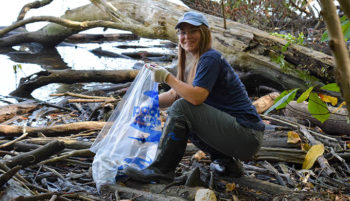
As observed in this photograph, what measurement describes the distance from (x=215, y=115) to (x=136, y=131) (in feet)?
1.90

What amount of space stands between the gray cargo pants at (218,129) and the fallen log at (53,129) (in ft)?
4.62

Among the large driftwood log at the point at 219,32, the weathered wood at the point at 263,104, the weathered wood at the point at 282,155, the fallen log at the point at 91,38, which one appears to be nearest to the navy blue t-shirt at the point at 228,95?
the weathered wood at the point at 282,155

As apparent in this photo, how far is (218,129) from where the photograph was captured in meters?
2.62

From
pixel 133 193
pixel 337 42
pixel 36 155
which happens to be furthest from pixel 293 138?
pixel 337 42

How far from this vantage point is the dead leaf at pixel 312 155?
300 centimetres

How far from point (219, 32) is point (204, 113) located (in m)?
3.07

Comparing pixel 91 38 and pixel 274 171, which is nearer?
pixel 274 171

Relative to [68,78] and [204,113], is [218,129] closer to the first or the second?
[204,113]

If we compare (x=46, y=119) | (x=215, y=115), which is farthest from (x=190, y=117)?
(x=46, y=119)

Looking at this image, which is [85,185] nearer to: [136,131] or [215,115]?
[136,131]

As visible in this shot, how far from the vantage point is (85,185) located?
2.71m

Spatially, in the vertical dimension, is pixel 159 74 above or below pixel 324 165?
above

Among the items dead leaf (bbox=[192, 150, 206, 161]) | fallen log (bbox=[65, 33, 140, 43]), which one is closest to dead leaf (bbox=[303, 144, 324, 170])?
dead leaf (bbox=[192, 150, 206, 161])

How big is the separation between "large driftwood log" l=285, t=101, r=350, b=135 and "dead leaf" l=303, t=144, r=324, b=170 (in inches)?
32.2
